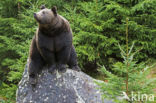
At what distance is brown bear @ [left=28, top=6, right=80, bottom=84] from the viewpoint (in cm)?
329

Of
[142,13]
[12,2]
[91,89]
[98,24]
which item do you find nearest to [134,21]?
[142,13]

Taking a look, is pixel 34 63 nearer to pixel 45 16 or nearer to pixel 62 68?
pixel 62 68

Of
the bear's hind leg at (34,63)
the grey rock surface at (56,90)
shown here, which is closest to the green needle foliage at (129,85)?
the grey rock surface at (56,90)

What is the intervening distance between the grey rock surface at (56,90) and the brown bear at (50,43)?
164 millimetres

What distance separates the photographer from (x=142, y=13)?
23.3ft

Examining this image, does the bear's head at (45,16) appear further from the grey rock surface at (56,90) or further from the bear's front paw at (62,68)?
→ the grey rock surface at (56,90)

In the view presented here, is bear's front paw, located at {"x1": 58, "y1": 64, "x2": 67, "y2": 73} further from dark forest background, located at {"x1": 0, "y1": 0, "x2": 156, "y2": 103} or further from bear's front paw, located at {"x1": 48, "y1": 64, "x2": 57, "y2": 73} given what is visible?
dark forest background, located at {"x1": 0, "y1": 0, "x2": 156, "y2": 103}

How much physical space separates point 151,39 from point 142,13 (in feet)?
3.35

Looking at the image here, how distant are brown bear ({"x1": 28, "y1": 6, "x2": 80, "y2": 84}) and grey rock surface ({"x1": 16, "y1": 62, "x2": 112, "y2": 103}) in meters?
0.16

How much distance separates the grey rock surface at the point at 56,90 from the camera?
3931mm

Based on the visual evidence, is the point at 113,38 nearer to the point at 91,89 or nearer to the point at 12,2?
the point at 91,89

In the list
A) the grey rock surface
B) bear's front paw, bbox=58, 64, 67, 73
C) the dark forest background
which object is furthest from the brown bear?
the dark forest background

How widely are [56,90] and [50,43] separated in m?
1.02

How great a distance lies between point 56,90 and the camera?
12.9 feet
